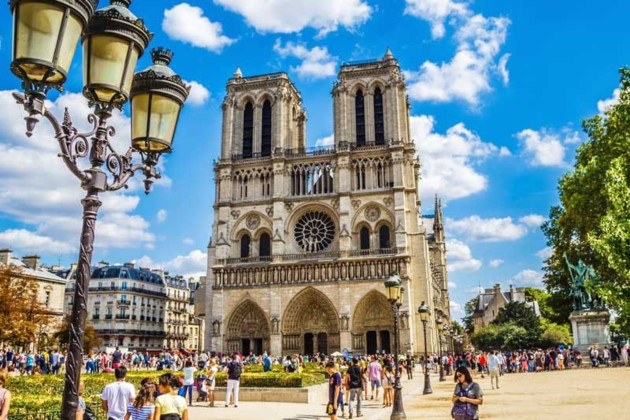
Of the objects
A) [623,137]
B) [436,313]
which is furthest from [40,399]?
[436,313]

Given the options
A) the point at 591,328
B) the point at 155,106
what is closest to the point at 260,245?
the point at 591,328

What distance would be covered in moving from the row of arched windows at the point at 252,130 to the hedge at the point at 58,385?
29.7m

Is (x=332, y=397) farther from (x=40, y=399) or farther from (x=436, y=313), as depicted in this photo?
(x=436, y=313)

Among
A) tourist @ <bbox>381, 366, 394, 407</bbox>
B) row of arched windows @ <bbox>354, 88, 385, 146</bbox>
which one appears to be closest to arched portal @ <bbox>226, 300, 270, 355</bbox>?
row of arched windows @ <bbox>354, 88, 385, 146</bbox>

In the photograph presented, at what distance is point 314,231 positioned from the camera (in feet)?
145

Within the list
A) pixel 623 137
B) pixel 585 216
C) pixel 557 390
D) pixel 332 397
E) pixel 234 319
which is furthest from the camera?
pixel 234 319

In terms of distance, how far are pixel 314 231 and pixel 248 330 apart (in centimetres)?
956

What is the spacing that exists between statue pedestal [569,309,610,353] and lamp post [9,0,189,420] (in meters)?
28.5

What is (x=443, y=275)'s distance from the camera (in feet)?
213

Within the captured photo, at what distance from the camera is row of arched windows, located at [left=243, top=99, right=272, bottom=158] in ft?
156

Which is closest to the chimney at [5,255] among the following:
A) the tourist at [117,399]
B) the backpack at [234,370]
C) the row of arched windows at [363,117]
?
the row of arched windows at [363,117]

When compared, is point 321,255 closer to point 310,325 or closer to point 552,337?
point 310,325

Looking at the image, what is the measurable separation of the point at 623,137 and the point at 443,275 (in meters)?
43.0

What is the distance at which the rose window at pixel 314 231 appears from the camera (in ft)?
144
